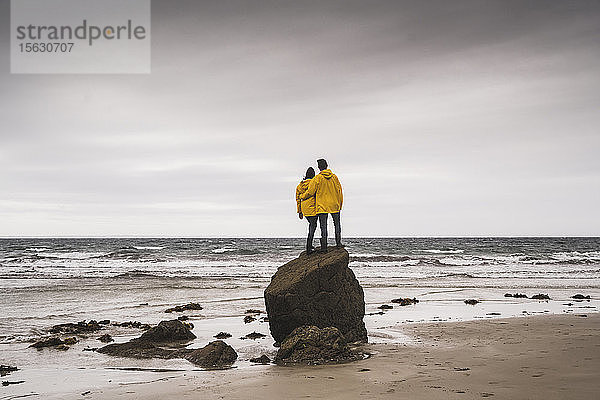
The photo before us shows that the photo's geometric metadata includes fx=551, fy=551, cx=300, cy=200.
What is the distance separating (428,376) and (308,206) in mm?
4760

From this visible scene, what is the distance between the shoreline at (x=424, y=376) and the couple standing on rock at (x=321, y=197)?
107 inches

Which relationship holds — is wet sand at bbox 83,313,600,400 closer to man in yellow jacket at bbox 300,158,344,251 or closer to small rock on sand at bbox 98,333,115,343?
man in yellow jacket at bbox 300,158,344,251

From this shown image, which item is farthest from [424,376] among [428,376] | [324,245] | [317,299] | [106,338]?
[106,338]

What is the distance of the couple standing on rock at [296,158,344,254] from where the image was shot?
36.5 feet

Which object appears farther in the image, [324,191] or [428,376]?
[324,191]

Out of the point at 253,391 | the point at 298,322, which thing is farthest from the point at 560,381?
the point at 298,322

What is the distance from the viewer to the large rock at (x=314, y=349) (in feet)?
28.7

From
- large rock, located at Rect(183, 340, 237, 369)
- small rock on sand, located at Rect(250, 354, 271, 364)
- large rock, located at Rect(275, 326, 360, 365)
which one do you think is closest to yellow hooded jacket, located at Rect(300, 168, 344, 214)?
large rock, located at Rect(275, 326, 360, 365)

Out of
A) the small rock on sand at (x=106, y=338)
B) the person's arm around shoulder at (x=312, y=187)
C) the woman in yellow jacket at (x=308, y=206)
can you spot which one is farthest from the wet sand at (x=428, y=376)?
the small rock on sand at (x=106, y=338)

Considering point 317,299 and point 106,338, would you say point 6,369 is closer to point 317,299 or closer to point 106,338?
point 106,338

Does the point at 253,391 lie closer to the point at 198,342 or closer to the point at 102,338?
the point at 198,342

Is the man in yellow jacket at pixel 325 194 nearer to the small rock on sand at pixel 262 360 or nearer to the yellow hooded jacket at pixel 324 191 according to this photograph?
the yellow hooded jacket at pixel 324 191

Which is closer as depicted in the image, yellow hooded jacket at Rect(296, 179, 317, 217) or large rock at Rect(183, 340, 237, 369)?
large rock at Rect(183, 340, 237, 369)

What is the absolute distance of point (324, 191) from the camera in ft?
36.5
